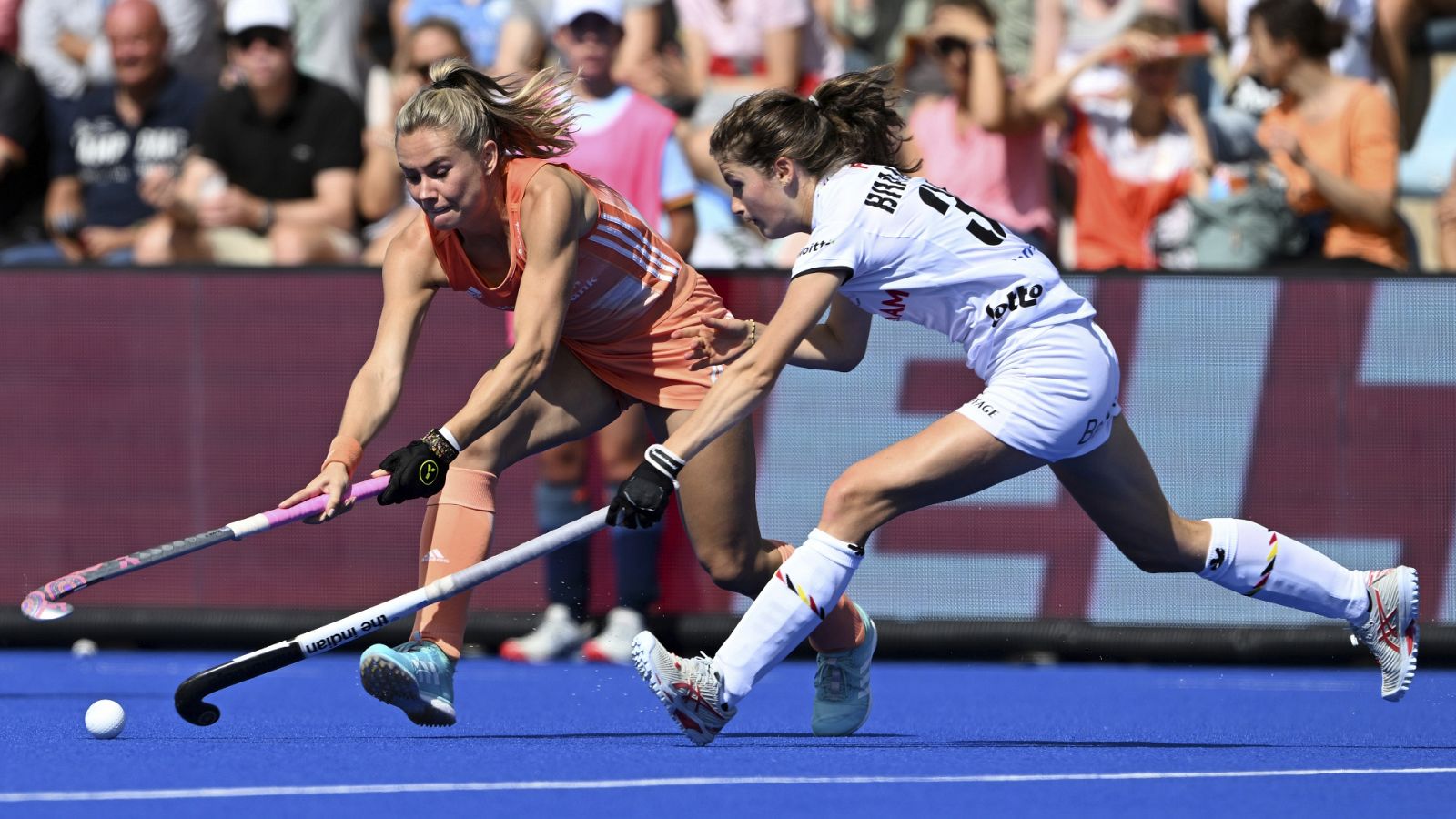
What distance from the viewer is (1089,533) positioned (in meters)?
8.53

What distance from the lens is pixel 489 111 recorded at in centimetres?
588

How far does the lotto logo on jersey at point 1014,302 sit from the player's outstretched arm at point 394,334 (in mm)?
1528

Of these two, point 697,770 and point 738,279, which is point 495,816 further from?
point 738,279

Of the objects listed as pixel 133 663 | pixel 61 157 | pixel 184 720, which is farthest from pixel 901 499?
pixel 61 157

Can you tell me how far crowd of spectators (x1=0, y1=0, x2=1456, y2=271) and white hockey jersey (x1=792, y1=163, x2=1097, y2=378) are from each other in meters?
3.21

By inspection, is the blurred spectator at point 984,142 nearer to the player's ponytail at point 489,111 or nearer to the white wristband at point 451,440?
the player's ponytail at point 489,111

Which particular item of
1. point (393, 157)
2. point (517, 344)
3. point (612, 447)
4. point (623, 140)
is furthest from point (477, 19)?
point (517, 344)

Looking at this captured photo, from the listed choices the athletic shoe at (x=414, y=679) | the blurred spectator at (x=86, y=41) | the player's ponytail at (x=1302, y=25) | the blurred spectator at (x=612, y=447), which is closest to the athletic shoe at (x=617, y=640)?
the blurred spectator at (x=612, y=447)

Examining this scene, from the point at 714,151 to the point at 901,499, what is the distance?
1016 millimetres

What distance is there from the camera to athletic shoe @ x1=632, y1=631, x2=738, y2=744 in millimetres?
5398

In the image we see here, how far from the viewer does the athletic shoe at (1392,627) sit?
A: 604cm

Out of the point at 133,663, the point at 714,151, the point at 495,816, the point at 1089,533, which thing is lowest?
the point at 133,663

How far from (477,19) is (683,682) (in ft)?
19.6

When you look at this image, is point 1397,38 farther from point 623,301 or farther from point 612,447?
point 623,301
